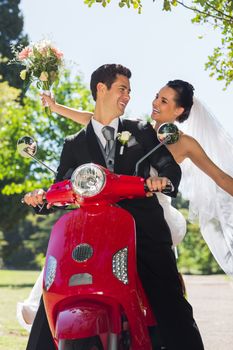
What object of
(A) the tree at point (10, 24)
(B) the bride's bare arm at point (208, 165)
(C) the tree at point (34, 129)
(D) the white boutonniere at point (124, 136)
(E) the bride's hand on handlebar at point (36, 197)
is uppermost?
(D) the white boutonniere at point (124, 136)

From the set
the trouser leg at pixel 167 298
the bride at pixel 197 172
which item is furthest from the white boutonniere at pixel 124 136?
the bride at pixel 197 172

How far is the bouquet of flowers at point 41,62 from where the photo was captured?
474 centimetres

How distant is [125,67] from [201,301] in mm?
8230

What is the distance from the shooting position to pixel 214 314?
962 cm

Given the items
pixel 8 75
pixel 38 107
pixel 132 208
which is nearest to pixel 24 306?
pixel 132 208

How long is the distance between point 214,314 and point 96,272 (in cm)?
677

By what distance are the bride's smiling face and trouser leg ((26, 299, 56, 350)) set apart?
59.2 inches

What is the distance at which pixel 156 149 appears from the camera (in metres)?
3.75

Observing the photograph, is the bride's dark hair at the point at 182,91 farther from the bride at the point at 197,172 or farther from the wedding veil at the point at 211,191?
the wedding veil at the point at 211,191

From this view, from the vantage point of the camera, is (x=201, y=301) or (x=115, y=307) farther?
(x=201, y=301)

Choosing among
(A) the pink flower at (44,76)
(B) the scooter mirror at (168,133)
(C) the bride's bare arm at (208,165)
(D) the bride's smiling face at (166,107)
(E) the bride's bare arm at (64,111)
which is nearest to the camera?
(B) the scooter mirror at (168,133)

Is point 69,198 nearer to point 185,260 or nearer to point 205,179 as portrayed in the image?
point 205,179

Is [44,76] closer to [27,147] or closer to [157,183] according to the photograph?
[27,147]

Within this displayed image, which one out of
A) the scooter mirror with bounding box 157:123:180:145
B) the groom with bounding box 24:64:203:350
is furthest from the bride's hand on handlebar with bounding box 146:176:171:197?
the scooter mirror with bounding box 157:123:180:145
